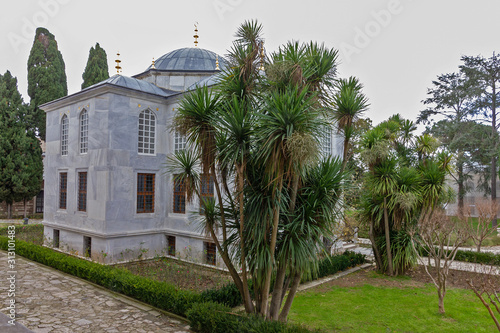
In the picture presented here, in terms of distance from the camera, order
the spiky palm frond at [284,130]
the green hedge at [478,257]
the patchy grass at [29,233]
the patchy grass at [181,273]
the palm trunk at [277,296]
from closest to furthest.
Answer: the spiky palm frond at [284,130]
the palm trunk at [277,296]
the patchy grass at [181,273]
the green hedge at [478,257]
the patchy grass at [29,233]

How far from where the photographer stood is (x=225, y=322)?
6656mm

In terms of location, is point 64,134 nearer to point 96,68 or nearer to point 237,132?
point 237,132

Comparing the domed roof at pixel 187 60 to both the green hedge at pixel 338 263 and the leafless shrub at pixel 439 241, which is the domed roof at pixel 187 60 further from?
the leafless shrub at pixel 439 241

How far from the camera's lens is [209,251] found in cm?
1394

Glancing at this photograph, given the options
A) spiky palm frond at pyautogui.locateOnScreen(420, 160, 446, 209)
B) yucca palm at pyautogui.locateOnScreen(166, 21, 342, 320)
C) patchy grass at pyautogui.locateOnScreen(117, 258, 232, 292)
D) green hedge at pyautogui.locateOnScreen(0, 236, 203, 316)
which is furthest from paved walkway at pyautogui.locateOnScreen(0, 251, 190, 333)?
spiky palm frond at pyautogui.locateOnScreen(420, 160, 446, 209)

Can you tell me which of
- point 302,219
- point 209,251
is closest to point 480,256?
point 209,251

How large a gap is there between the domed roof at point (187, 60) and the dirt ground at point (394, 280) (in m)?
12.5

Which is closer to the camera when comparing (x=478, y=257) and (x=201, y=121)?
(x=201, y=121)

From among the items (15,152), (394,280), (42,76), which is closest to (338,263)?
(394,280)

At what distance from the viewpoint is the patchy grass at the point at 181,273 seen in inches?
430

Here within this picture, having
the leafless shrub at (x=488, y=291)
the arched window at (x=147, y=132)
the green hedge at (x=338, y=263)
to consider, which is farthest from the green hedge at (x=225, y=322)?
the arched window at (x=147, y=132)

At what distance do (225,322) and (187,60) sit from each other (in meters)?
15.9

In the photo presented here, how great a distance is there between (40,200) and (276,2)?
3078 cm

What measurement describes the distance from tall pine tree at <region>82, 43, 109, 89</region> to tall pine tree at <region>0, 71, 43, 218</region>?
219 inches
